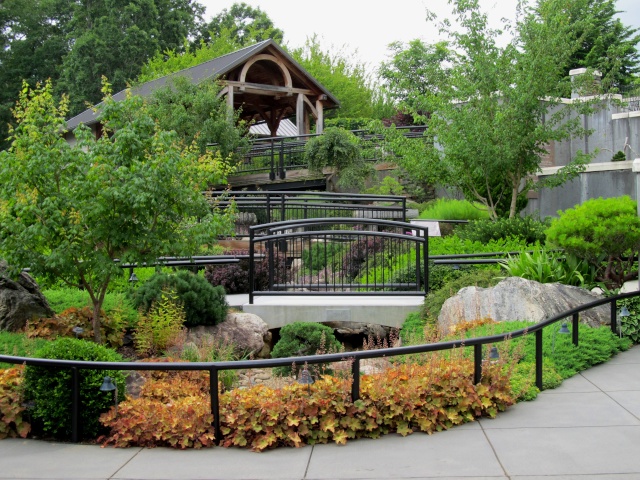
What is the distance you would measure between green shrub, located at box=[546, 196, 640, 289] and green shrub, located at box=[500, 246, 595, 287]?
5.7 inches

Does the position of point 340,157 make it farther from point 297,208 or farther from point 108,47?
point 108,47

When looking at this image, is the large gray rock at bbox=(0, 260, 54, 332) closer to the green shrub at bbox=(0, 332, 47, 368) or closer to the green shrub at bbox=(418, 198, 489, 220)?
the green shrub at bbox=(0, 332, 47, 368)

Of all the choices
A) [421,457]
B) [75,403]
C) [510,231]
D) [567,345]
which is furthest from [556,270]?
[75,403]

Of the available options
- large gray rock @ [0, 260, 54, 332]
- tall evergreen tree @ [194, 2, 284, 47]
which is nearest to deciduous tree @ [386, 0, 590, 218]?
large gray rock @ [0, 260, 54, 332]

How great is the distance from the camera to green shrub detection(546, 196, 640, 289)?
395 inches

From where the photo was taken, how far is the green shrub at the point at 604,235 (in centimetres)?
1002

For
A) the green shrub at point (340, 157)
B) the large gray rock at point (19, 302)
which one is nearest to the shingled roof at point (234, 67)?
the green shrub at point (340, 157)

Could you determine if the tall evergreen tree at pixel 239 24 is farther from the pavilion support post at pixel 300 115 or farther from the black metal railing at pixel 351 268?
the black metal railing at pixel 351 268

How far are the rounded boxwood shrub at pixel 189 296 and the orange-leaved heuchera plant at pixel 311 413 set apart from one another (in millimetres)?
4022

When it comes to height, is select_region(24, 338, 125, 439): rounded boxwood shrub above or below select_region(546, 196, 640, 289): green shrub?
below

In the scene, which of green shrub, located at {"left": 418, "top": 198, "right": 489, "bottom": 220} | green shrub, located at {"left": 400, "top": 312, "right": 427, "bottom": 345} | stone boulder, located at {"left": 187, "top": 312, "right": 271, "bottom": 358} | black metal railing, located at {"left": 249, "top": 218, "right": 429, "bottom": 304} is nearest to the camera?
green shrub, located at {"left": 400, "top": 312, "right": 427, "bottom": 345}

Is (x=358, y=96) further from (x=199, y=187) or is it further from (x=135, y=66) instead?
(x=199, y=187)

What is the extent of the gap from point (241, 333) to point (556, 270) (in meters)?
4.89

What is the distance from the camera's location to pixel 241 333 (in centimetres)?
1079
